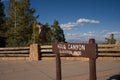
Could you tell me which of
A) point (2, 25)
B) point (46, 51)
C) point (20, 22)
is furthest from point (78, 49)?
point (2, 25)

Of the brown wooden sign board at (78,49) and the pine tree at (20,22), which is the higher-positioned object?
the pine tree at (20,22)

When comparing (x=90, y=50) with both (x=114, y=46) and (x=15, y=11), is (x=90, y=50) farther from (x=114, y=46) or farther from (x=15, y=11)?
(x=15, y=11)

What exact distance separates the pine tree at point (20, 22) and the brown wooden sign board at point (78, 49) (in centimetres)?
3061

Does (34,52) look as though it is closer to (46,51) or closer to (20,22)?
(46,51)

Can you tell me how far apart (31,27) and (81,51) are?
3576cm

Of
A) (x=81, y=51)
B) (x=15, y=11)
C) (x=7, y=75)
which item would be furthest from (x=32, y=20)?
(x=81, y=51)

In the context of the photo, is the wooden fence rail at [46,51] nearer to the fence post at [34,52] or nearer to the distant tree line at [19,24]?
the fence post at [34,52]

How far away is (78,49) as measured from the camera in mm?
6895

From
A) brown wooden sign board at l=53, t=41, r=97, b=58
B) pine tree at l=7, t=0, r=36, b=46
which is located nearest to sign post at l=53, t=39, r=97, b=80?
brown wooden sign board at l=53, t=41, r=97, b=58

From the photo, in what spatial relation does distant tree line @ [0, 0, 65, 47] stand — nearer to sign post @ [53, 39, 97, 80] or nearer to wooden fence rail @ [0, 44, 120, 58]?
wooden fence rail @ [0, 44, 120, 58]

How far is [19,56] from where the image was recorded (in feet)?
56.6

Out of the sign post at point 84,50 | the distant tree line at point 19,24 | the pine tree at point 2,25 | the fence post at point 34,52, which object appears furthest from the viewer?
the distant tree line at point 19,24

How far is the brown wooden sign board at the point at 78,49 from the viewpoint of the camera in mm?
6434

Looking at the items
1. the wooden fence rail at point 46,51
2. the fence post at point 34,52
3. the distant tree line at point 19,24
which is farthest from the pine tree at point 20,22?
the fence post at point 34,52
